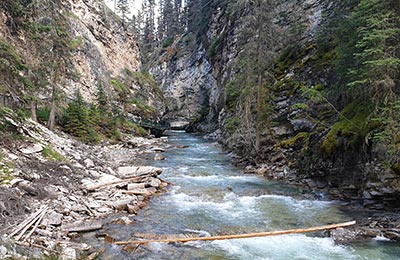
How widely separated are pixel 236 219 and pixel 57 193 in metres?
5.80

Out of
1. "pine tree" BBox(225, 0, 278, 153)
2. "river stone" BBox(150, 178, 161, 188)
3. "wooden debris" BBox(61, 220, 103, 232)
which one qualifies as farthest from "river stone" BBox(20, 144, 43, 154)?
"pine tree" BBox(225, 0, 278, 153)

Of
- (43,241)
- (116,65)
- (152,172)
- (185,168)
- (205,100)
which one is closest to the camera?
(43,241)

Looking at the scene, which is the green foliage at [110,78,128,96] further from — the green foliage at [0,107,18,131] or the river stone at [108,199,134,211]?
the river stone at [108,199,134,211]

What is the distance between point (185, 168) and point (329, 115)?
8.30 metres

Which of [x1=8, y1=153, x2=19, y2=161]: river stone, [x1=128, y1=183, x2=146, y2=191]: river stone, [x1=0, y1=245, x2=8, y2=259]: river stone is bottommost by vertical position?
[x1=128, y1=183, x2=146, y2=191]: river stone

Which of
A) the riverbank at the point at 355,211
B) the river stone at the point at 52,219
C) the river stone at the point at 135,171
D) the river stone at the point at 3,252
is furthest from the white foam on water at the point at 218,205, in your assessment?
the river stone at the point at 3,252

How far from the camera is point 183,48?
60969 mm

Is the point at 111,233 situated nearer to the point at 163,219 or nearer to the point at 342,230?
the point at 163,219

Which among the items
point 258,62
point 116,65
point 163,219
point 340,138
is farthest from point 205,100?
point 163,219

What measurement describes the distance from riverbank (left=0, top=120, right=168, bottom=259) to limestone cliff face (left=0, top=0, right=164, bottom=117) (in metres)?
2.58

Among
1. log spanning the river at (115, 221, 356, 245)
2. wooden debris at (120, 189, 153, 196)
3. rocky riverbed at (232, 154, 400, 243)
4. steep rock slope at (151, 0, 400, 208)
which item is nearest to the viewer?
log spanning the river at (115, 221, 356, 245)

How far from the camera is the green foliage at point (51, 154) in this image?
12.6m

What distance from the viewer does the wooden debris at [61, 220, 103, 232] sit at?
27.2 feet

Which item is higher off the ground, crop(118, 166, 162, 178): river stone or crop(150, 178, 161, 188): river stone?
crop(118, 166, 162, 178): river stone
